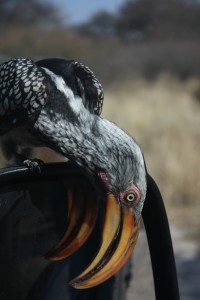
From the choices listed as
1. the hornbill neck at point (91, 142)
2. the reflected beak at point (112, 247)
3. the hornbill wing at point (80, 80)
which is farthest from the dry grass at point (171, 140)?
the reflected beak at point (112, 247)

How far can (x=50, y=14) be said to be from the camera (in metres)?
47.7

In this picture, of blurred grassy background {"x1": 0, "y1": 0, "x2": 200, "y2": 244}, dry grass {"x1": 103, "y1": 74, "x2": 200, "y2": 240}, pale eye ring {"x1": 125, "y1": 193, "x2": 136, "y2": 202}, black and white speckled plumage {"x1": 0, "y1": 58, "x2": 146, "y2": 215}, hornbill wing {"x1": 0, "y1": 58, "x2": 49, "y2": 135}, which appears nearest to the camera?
pale eye ring {"x1": 125, "y1": 193, "x2": 136, "y2": 202}

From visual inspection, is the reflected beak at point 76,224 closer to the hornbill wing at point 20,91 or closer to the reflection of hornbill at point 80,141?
the reflection of hornbill at point 80,141

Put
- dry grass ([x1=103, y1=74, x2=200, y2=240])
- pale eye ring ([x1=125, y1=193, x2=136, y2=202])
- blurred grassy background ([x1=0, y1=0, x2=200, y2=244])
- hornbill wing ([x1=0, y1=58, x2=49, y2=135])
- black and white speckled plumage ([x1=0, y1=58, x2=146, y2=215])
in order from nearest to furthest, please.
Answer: pale eye ring ([x1=125, y1=193, x2=136, y2=202]), black and white speckled plumage ([x1=0, y1=58, x2=146, y2=215]), hornbill wing ([x1=0, y1=58, x2=49, y2=135]), dry grass ([x1=103, y1=74, x2=200, y2=240]), blurred grassy background ([x1=0, y1=0, x2=200, y2=244])

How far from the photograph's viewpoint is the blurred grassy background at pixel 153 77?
935 centimetres

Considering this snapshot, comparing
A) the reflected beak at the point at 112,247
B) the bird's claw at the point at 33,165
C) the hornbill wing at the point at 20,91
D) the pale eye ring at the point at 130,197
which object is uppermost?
Result: the hornbill wing at the point at 20,91

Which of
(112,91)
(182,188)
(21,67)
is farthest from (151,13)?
(21,67)

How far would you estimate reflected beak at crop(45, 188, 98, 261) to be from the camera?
2.33m

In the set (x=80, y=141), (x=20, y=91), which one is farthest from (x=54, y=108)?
(x=80, y=141)

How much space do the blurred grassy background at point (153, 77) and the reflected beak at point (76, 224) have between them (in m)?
1.21

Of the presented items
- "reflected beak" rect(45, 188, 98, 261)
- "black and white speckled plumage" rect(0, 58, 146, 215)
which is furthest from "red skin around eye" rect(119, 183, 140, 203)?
"black and white speckled plumage" rect(0, 58, 146, 215)

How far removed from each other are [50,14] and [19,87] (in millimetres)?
45402

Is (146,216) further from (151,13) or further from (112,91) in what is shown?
(151,13)

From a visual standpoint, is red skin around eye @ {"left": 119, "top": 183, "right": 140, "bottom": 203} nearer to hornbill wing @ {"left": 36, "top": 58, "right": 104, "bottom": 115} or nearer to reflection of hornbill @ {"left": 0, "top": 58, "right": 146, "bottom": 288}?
reflection of hornbill @ {"left": 0, "top": 58, "right": 146, "bottom": 288}
